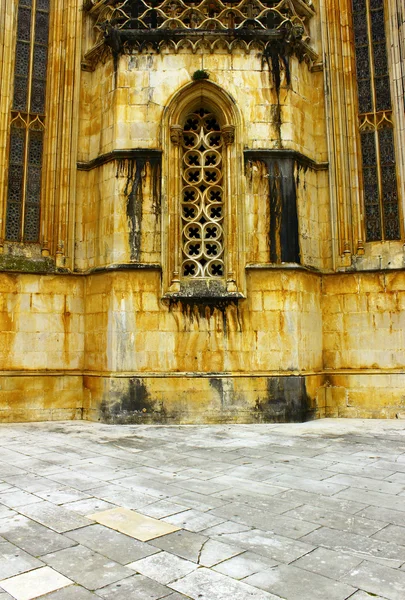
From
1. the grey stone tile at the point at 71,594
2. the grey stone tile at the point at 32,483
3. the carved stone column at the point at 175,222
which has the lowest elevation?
the grey stone tile at the point at 71,594

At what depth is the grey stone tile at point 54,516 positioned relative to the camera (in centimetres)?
434

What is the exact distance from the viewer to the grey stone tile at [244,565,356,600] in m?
3.11

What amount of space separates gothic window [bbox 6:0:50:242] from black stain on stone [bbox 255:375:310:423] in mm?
6705

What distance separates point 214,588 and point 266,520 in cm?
139

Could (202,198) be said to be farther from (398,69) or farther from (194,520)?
(194,520)

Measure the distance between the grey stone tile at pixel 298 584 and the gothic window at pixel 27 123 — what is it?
1031 centimetres

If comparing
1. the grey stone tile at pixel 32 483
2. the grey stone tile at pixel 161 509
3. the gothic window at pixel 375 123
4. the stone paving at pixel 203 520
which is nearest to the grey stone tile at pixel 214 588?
the stone paving at pixel 203 520

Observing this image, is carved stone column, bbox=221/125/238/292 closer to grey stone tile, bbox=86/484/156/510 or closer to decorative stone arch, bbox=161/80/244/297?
decorative stone arch, bbox=161/80/244/297

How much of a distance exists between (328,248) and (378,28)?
235 inches

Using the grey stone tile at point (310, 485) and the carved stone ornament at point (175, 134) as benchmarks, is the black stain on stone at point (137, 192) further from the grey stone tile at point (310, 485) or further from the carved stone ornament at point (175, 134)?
the grey stone tile at point (310, 485)

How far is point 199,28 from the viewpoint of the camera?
11438 millimetres

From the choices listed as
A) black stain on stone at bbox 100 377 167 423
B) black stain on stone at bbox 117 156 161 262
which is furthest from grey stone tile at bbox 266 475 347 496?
black stain on stone at bbox 117 156 161 262

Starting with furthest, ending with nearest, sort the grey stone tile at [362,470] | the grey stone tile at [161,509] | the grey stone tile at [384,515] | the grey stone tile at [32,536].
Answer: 1. the grey stone tile at [362,470]
2. the grey stone tile at [161,509]
3. the grey stone tile at [384,515]
4. the grey stone tile at [32,536]

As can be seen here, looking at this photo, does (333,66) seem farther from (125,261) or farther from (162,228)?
(125,261)
